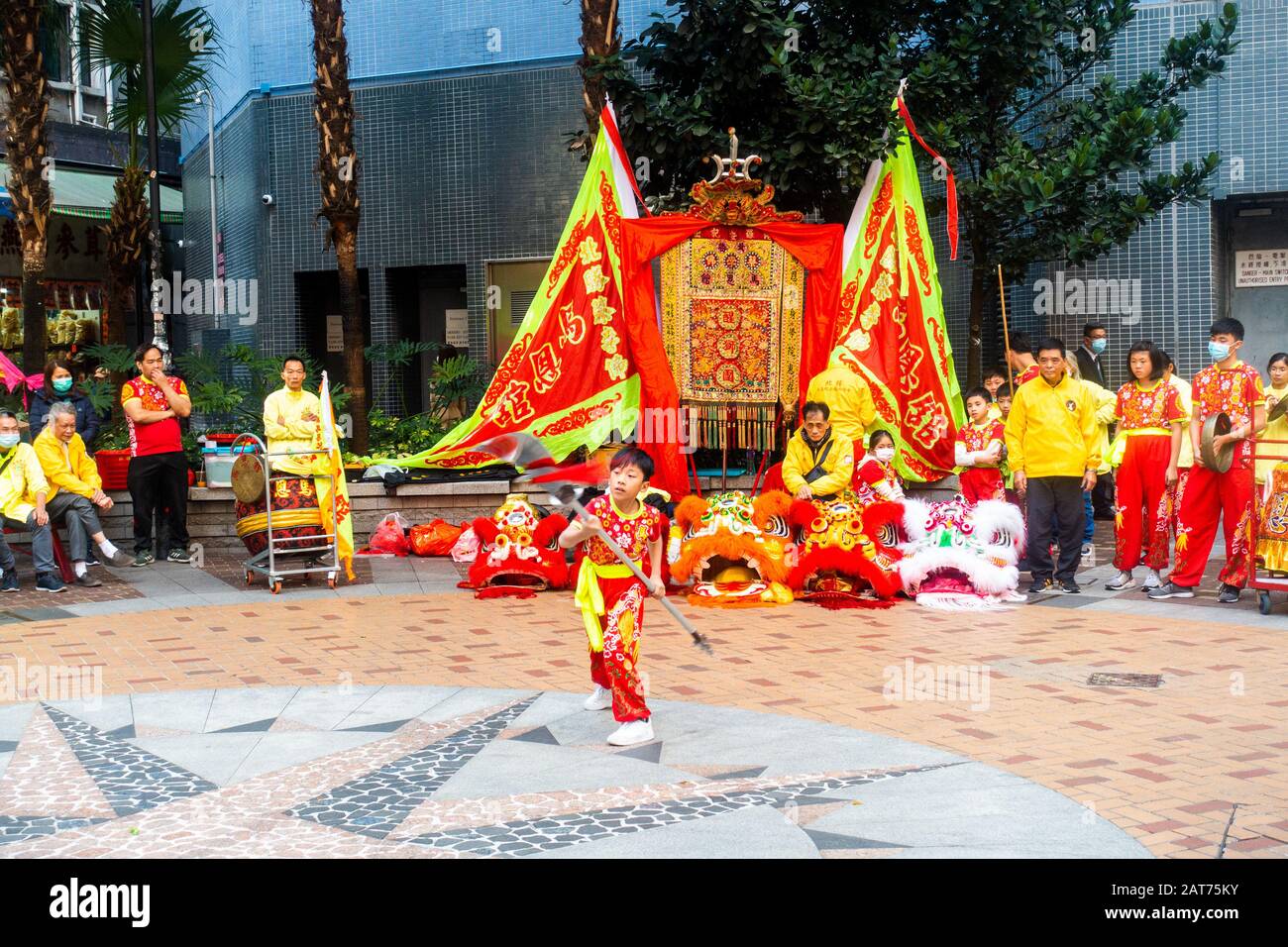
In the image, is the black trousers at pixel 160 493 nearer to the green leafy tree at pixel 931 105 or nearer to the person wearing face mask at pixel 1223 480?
the green leafy tree at pixel 931 105

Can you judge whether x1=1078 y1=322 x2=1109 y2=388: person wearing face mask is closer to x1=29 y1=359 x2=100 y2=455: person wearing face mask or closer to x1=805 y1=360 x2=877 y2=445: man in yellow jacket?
x1=805 y1=360 x2=877 y2=445: man in yellow jacket

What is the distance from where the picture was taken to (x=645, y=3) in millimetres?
16078

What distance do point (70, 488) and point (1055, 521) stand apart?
25.7 ft

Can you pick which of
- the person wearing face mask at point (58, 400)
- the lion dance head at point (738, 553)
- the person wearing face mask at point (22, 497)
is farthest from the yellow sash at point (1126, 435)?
the person wearing face mask at point (58, 400)

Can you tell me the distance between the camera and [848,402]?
10.9m

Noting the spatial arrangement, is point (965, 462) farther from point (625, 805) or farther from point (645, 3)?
point (645, 3)

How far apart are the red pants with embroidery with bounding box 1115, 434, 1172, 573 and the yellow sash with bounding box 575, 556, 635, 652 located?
553cm

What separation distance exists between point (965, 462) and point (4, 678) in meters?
7.16

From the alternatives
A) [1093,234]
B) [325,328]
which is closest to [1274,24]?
[1093,234]

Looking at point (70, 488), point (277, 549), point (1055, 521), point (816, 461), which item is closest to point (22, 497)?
point (70, 488)

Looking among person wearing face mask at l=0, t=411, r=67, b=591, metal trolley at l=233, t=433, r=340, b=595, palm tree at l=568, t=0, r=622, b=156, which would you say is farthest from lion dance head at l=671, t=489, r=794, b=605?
person wearing face mask at l=0, t=411, r=67, b=591

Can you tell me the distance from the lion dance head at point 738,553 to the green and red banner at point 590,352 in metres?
1.27

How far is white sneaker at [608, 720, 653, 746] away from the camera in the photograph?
6.11 m

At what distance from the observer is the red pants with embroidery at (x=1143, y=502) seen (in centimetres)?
1035
